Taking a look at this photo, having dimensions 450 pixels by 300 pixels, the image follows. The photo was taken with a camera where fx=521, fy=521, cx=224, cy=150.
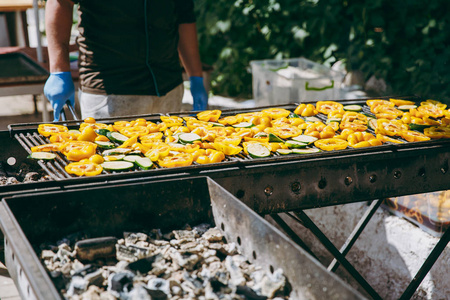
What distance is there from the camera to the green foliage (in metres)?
5.01

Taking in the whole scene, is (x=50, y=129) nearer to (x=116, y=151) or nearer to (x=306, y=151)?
(x=116, y=151)

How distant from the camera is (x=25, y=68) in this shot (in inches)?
193

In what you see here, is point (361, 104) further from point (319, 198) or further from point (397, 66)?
point (397, 66)

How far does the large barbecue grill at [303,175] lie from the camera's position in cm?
185

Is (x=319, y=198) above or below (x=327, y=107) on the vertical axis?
below

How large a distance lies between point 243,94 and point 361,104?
182 inches

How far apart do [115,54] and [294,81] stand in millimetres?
2672

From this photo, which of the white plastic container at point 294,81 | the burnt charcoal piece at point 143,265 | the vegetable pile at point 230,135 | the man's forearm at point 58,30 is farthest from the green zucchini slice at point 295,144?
the white plastic container at point 294,81

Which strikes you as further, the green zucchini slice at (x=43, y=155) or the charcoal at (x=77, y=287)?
the green zucchini slice at (x=43, y=155)

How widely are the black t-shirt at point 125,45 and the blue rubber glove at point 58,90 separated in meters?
0.19

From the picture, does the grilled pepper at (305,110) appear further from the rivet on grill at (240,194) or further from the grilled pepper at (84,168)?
the grilled pepper at (84,168)

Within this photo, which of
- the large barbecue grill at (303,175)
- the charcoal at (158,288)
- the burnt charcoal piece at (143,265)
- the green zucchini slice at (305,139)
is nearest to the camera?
the charcoal at (158,288)

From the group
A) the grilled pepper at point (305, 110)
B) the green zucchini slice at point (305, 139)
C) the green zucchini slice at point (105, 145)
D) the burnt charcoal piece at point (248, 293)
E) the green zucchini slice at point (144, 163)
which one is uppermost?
the grilled pepper at point (305, 110)

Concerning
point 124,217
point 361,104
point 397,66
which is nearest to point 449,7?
point 397,66
